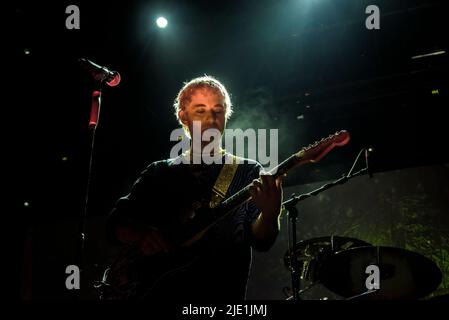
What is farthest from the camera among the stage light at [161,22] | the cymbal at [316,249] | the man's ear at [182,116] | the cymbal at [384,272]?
the stage light at [161,22]

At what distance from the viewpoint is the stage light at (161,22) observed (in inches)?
224

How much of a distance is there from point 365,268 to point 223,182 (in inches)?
66.7

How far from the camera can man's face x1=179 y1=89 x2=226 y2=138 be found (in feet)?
10.1

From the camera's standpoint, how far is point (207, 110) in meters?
3.15

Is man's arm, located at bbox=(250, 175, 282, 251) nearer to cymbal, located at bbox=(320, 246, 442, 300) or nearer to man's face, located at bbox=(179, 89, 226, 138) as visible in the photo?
man's face, located at bbox=(179, 89, 226, 138)

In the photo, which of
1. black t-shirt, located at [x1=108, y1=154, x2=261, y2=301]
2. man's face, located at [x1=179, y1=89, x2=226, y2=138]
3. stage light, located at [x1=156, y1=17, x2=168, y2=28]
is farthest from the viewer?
stage light, located at [x1=156, y1=17, x2=168, y2=28]

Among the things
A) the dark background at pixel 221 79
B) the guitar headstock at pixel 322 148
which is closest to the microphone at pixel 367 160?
the guitar headstock at pixel 322 148

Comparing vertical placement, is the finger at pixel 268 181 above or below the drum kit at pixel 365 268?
above

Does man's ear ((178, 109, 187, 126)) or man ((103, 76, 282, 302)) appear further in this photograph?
man's ear ((178, 109, 187, 126))

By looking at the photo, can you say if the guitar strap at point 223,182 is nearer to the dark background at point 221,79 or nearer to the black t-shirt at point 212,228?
the black t-shirt at point 212,228

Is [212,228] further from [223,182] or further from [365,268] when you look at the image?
[365,268]

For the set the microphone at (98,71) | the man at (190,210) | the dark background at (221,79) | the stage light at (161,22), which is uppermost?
the stage light at (161,22)

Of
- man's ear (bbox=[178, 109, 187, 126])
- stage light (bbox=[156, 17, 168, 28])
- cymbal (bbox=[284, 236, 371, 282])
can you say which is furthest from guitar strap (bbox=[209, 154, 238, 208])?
stage light (bbox=[156, 17, 168, 28])

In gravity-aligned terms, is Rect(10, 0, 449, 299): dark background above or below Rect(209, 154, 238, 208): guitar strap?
above
